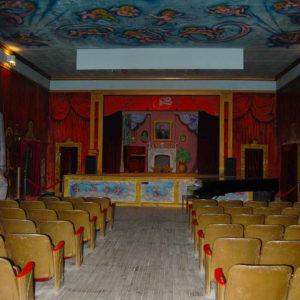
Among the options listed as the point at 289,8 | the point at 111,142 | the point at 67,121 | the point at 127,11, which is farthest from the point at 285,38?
the point at 67,121

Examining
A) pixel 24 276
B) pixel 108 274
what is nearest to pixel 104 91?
pixel 108 274

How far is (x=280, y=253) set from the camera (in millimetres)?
2900

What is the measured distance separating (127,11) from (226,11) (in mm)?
2025

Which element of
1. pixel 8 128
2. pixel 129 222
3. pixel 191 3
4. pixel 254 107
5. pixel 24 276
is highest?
pixel 191 3

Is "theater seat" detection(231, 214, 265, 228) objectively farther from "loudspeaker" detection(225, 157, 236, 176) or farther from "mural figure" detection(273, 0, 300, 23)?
"loudspeaker" detection(225, 157, 236, 176)

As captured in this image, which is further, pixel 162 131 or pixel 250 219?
pixel 162 131

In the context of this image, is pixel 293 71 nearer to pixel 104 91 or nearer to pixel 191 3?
pixel 191 3

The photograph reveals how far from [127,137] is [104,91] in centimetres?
532

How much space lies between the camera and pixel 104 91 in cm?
1254

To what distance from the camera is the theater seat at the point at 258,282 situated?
2.28m

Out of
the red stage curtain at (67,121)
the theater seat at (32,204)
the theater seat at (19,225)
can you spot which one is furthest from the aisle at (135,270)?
the red stage curtain at (67,121)

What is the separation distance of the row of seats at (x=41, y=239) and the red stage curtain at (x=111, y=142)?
25.6ft

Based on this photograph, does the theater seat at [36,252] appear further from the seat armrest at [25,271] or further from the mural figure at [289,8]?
the mural figure at [289,8]

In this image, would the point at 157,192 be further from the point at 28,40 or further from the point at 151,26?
the point at 28,40
